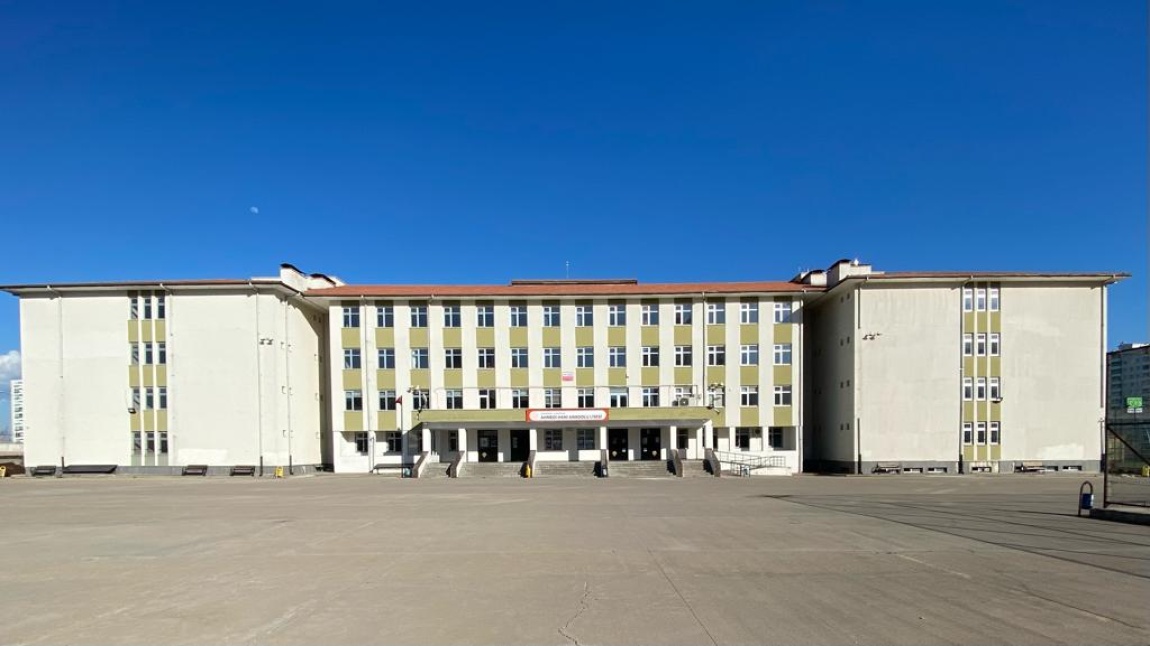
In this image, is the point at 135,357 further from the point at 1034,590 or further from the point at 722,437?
the point at 1034,590

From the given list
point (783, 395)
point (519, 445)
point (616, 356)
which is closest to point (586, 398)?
point (616, 356)

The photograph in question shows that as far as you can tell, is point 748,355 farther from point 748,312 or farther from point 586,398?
point 586,398

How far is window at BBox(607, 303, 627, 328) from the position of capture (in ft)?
152

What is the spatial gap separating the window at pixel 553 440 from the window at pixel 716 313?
46.4 ft

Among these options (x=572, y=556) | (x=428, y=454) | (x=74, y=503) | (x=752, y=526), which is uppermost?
(x=572, y=556)

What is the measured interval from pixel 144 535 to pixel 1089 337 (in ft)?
173

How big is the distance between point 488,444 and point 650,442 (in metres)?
12.4

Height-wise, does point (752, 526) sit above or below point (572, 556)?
below

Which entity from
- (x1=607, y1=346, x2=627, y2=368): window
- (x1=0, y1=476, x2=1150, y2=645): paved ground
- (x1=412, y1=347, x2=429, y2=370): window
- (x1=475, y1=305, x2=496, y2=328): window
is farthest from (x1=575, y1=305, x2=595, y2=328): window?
(x1=0, y1=476, x2=1150, y2=645): paved ground

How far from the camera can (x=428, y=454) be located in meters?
43.7

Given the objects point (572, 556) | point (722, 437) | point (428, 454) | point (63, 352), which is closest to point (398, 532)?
point (572, 556)

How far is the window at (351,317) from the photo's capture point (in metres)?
46.2

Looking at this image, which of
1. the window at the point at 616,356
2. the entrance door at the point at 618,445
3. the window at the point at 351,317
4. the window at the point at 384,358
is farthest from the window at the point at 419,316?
the entrance door at the point at 618,445

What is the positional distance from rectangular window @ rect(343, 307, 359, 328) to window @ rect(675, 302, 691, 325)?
24.3 metres
